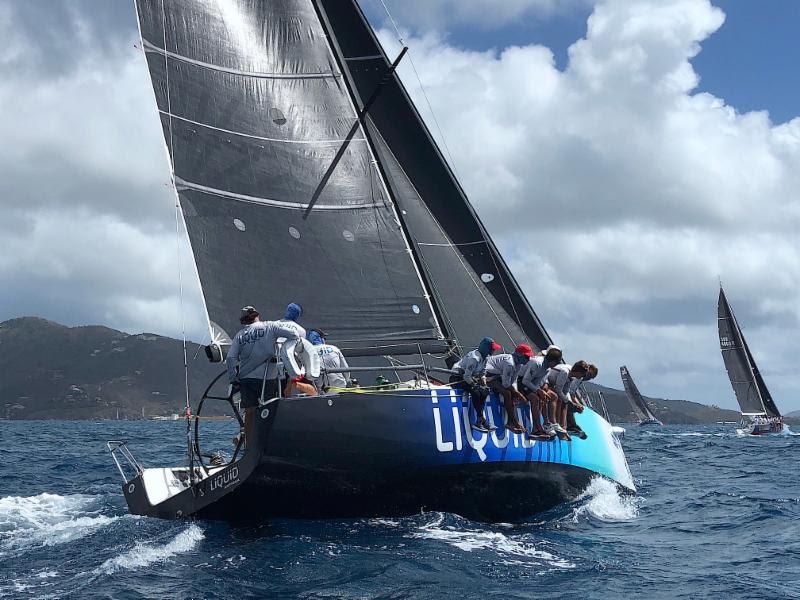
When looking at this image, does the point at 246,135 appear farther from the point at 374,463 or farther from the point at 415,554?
the point at 415,554

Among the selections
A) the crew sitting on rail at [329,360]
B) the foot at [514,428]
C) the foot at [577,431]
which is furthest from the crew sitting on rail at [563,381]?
the crew sitting on rail at [329,360]

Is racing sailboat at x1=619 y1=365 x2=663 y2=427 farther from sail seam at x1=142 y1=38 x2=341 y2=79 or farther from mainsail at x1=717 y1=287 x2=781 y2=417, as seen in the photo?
sail seam at x1=142 y1=38 x2=341 y2=79

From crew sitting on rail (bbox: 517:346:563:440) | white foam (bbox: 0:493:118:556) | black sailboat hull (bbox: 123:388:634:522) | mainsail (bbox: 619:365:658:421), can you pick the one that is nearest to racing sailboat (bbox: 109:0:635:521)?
black sailboat hull (bbox: 123:388:634:522)

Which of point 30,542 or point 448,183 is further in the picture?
point 448,183

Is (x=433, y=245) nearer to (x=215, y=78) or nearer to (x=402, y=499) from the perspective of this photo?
(x=215, y=78)

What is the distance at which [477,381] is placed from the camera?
8906 millimetres

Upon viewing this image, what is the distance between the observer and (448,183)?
45.5 feet

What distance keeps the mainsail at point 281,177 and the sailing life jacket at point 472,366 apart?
1455mm

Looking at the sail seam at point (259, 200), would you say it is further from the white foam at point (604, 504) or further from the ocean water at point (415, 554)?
the white foam at point (604, 504)

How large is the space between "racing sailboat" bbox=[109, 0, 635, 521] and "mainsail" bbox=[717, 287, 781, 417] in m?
45.2

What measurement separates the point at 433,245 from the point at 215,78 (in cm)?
405

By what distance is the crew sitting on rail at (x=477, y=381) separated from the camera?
8.84m

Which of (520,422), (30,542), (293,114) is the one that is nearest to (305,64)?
(293,114)

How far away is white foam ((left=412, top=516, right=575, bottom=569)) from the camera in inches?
291
